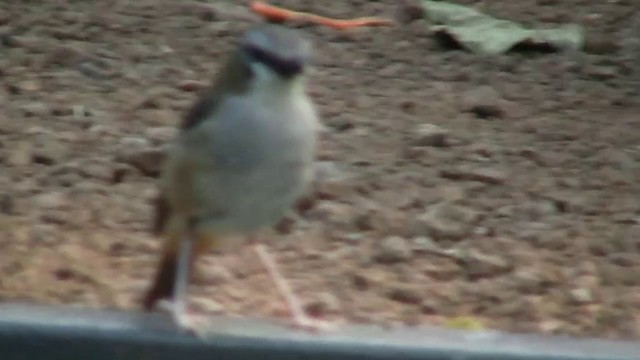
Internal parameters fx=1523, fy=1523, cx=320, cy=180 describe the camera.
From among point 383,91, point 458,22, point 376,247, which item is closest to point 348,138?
point 383,91

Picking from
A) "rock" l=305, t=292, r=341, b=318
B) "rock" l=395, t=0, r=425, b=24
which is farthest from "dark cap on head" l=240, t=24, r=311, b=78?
"rock" l=395, t=0, r=425, b=24

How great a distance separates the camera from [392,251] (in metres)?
3.81

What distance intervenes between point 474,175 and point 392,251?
57cm

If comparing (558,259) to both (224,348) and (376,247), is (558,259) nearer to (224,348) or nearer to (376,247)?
(376,247)

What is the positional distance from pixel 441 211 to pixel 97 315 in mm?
1290

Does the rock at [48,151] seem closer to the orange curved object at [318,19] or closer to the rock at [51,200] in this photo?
the rock at [51,200]

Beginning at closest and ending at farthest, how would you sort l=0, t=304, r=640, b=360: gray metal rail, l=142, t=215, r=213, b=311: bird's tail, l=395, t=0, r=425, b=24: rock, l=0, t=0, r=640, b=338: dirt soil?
l=0, t=304, r=640, b=360: gray metal rail
l=142, t=215, r=213, b=311: bird's tail
l=0, t=0, r=640, b=338: dirt soil
l=395, t=0, r=425, b=24: rock

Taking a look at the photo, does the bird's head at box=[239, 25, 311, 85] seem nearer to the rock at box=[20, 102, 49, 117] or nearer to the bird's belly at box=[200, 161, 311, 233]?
the bird's belly at box=[200, 161, 311, 233]

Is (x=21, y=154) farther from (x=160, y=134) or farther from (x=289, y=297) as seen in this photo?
(x=289, y=297)

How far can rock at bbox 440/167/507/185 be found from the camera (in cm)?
427

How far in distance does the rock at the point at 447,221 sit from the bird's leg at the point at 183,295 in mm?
792

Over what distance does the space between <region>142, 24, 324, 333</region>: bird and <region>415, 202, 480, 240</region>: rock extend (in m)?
0.79

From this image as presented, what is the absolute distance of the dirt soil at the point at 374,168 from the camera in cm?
365

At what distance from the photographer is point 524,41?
5.31 meters
